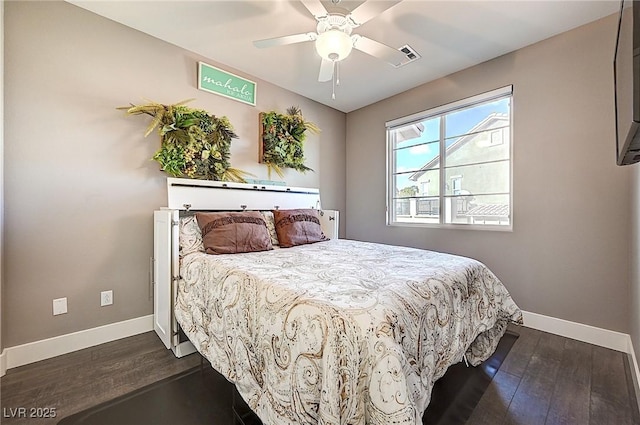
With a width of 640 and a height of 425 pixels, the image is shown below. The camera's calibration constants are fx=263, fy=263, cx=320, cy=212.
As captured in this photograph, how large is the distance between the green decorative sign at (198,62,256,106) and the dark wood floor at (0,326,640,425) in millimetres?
2559

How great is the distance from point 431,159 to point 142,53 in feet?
10.9

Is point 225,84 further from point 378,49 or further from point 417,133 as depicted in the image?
point 417,133

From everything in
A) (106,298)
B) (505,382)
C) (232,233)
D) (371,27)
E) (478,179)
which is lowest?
(505,382)

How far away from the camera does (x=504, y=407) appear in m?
1.48

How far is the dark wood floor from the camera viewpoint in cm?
143

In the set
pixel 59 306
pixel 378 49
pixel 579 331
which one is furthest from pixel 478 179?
pixel 59 306

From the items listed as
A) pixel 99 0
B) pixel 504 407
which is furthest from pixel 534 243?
pixel 99 0

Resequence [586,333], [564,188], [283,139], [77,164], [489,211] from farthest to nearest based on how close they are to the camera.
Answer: [283,139], [489,211], [564,188], [586,333], [77,164]

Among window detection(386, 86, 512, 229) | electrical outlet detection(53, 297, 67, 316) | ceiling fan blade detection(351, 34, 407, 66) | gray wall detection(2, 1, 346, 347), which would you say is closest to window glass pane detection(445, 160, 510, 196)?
window detection(386, 86, 512, 229)

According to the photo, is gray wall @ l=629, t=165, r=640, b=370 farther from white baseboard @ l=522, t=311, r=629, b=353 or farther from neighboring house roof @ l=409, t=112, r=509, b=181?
neighboring house roof @ l=409, t=112, r=509, b=181

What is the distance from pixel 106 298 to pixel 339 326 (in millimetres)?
2360

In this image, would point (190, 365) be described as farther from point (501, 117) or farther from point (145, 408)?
point (501, 117)

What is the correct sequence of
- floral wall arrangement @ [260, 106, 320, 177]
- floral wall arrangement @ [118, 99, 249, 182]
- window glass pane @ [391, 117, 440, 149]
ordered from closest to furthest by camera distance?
floral wall arrangement @ [118, 99, 249, 182] → floral wall arrangement @ [260, 106, 320, 177] → window glass pane @ [391, 117, 440, 149]

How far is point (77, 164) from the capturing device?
83.5 inches
